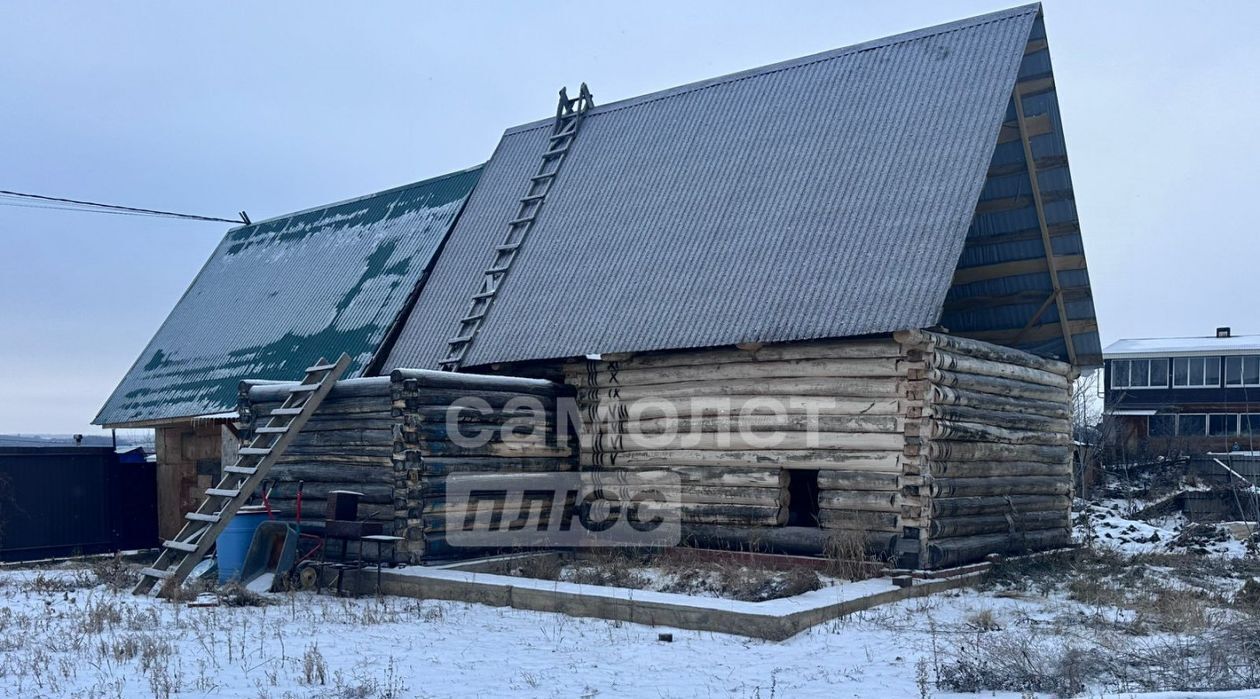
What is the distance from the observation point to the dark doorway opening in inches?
626

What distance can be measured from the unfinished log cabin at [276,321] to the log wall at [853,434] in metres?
5.42

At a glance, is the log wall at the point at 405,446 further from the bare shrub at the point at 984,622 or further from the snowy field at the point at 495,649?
the bare shrub at the point at 984,622

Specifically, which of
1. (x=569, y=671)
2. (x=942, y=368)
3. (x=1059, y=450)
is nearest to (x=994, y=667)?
(x=569, y=671)

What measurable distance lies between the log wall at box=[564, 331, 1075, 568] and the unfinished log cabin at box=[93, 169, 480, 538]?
5.42m

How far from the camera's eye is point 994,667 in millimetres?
8359

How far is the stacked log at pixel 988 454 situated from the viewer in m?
13.6

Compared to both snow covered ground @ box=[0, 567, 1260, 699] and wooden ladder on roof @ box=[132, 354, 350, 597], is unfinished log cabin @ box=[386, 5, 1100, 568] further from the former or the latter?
wooden ladder on roof @ box=[132, 354, 350, 597]

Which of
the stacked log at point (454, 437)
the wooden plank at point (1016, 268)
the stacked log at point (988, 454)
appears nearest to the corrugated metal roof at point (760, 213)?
the stacked log at point (454, 437)

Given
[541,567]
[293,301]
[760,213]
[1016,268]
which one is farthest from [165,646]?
[293,301]

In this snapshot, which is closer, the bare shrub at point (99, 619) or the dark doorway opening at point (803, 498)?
the bare shrub at point (99, 619)

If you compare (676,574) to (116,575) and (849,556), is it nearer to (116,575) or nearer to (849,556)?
(849,556)

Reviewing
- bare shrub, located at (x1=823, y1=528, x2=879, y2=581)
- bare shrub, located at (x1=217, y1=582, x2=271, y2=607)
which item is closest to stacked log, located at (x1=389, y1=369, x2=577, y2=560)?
bare shrub, located at (x1=217, y1=582, x2=271, y2=607)

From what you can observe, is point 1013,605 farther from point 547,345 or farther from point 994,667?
point 547,345

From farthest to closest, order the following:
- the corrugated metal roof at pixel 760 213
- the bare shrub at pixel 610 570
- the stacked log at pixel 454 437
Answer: the corrugated metal roof at pixel 760 213 < the stacked log at pixel 454 437 < the bare shrub at pixel 610 570
